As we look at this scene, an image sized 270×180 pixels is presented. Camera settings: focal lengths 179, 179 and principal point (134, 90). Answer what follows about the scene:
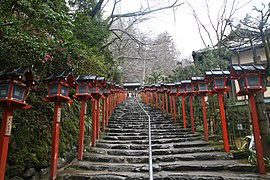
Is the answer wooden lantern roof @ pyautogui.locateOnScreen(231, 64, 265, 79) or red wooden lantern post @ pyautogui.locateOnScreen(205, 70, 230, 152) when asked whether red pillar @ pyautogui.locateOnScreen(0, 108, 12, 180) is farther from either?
red wooden lantern post @ pyautogui.locateOnScreen(205, 70, 230, 152)

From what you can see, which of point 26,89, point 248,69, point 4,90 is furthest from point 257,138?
point 4,90

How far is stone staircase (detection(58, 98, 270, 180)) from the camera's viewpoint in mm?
4312

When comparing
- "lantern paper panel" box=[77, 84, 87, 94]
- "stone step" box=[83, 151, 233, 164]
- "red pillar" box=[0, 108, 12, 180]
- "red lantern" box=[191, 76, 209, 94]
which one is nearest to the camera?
"red pillar" box=[0, 108, 12, 180]

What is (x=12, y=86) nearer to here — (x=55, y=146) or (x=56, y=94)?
(x=56, y=94)

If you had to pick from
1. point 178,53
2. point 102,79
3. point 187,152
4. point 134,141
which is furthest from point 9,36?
point 178,53

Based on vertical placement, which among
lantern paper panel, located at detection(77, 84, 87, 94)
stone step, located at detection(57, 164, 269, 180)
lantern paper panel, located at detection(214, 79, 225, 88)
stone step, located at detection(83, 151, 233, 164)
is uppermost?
lantern paper panel, located at detection(214, 79, 225, 88)

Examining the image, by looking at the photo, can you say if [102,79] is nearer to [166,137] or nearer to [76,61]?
[76,61]

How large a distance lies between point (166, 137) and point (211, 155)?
Answer: 2.43 m

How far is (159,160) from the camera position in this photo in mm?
5449

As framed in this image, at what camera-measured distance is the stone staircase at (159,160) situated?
4.31 metres

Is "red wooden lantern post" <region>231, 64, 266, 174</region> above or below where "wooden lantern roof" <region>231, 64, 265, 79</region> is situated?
below

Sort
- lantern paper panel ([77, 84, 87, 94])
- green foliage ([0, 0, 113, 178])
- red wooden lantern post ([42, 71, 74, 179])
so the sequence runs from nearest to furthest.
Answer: green foliage ([0, 0, 113, 178]), red wooden lantern post ([42, 71, 74, 179]), lantern paper panel ([77, 84, 87, 94])

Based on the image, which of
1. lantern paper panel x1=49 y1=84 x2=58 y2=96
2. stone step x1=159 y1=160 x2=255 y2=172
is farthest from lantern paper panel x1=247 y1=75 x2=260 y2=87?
lantern paper panel x1=49 y1=84 x2=58 y2=96

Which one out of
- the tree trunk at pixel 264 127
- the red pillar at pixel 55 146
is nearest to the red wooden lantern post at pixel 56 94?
the red pillar at pixel 55 146
